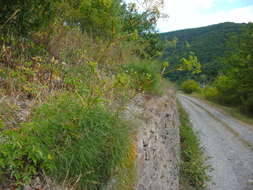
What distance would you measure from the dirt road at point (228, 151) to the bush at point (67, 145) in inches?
201

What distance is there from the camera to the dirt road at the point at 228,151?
6.69 metres

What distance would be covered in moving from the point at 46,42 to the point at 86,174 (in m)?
2.94

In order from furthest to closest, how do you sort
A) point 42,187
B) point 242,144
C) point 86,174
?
1. point 242,144
2. point 86,174
3. point 42,187

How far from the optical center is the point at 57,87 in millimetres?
2676

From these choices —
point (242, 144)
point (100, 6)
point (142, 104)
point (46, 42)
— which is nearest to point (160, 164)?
point (142, 104)

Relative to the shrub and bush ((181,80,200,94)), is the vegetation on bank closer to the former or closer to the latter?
the shrub

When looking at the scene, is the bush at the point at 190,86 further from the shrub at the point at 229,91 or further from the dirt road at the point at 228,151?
the dirt road at the point at 228,151

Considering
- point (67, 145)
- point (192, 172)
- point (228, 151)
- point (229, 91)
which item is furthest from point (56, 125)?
point (229, 91)

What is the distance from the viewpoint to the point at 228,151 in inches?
362

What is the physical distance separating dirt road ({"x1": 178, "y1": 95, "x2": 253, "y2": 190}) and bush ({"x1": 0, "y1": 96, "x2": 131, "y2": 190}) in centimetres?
510

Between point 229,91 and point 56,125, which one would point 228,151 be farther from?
point 229,91

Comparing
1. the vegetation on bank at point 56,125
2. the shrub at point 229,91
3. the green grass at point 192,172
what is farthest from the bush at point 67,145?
the shrub at point 229,91

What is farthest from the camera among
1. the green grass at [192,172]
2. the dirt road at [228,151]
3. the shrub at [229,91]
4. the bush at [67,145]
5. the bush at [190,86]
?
the bush at [190,86]

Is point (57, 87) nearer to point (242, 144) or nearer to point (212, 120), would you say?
point (242, 144)
